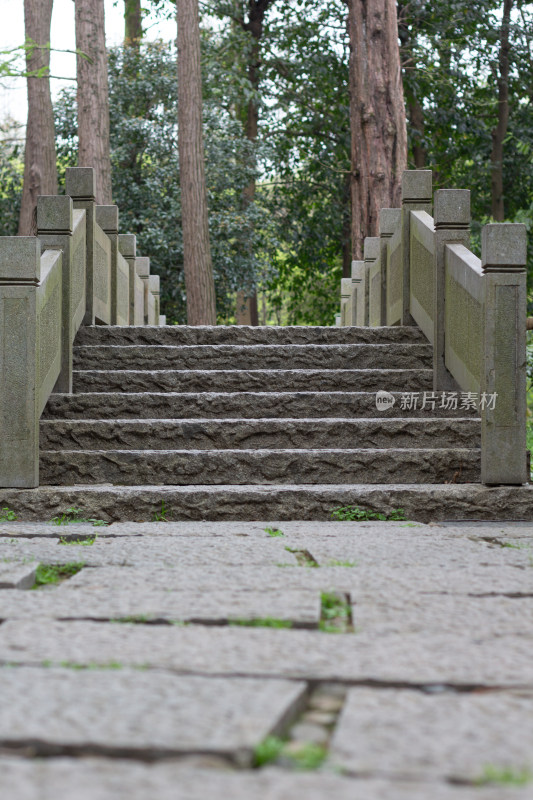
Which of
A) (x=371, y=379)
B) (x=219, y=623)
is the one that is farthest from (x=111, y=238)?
(x=219, y=623)

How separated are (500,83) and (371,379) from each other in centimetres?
1537

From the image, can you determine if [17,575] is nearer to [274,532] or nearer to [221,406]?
[274,532]

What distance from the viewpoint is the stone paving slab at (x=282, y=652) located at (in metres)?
1.78

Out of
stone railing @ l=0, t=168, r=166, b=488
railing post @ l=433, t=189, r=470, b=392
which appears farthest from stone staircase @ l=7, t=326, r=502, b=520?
stone railing @ l=0, t=168, r=166, b=488

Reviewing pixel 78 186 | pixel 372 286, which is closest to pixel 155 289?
pixel 372 286

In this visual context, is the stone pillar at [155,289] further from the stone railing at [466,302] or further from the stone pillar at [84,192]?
the stone pillar at [84,192]

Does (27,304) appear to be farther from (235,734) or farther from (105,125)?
(105,125)

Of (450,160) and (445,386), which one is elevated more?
(450,160)

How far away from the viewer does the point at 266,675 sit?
177cm

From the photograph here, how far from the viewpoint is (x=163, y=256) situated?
1631 cm

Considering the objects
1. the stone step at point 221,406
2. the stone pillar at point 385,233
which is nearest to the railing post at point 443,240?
the stone step at point 221,406

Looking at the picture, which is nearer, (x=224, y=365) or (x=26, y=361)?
(x=26, y=361)

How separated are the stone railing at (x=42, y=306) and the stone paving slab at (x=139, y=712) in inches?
122

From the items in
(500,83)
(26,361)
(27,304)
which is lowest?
(26,361)
